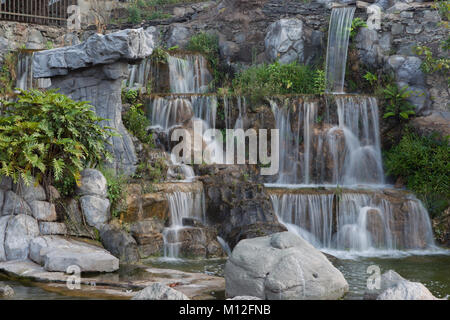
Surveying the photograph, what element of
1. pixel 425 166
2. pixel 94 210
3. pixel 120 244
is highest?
pixel 425 166

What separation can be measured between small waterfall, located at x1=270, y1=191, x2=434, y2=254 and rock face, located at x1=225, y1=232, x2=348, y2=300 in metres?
4.92

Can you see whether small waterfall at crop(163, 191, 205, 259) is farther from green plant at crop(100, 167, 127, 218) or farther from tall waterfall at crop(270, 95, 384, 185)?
tall waterfall at crop(270, 95, 384, 185)

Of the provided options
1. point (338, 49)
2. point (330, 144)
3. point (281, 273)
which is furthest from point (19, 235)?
point (338, 49)

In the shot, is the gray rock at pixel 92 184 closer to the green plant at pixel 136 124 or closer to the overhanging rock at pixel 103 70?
the overhanging rock at pixel 103 70

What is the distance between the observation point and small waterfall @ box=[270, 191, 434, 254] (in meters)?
12.1

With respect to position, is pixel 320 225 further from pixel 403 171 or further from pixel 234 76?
pixel 234 76

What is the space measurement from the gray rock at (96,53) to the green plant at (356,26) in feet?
25.9

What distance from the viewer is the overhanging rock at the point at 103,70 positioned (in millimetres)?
12055

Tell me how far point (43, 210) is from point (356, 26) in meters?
12.3

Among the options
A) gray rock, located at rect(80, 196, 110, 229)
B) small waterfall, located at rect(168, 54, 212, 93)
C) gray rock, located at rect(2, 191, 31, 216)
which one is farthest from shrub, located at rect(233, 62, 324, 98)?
gray rock, located at rect(2, 191, 31, 216)

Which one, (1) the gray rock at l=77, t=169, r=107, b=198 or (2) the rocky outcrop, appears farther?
(2) the rocky outcrop

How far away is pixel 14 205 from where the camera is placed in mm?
9609

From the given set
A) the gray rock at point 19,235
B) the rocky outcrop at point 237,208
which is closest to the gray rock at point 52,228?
the gray rock at point 19,235

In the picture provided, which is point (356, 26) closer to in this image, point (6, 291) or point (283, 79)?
point (283, 79)
